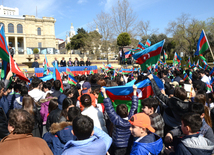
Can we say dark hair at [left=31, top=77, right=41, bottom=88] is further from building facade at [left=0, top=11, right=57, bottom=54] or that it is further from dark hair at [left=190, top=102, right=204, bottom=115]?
building facade at [left=0, top=11, right=57, bottom=54]

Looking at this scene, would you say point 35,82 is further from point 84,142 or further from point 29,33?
point 29,33

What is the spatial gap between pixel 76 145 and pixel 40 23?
66.0m

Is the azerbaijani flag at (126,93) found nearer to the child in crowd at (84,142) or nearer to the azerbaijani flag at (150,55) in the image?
the azerbaijani flag at (150,55)

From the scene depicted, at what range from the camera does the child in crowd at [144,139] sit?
2.32m

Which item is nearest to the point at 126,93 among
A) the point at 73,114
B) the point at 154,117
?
the point at 154,117

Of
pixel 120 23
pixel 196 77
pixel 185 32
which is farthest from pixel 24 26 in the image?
pixel 196 77

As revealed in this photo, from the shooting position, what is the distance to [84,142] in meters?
2.07

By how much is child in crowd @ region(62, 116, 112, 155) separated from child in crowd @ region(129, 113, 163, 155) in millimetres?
428

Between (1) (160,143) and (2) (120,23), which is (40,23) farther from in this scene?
(1) (160,143)

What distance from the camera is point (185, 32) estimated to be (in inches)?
1457

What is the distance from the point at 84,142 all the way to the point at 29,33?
213 ft

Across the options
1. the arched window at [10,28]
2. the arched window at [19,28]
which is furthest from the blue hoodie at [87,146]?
the arched window at [10,28]

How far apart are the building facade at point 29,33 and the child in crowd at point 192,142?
58139mm

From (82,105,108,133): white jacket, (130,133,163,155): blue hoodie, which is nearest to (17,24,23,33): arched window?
(82,105,108,133): white jacket
